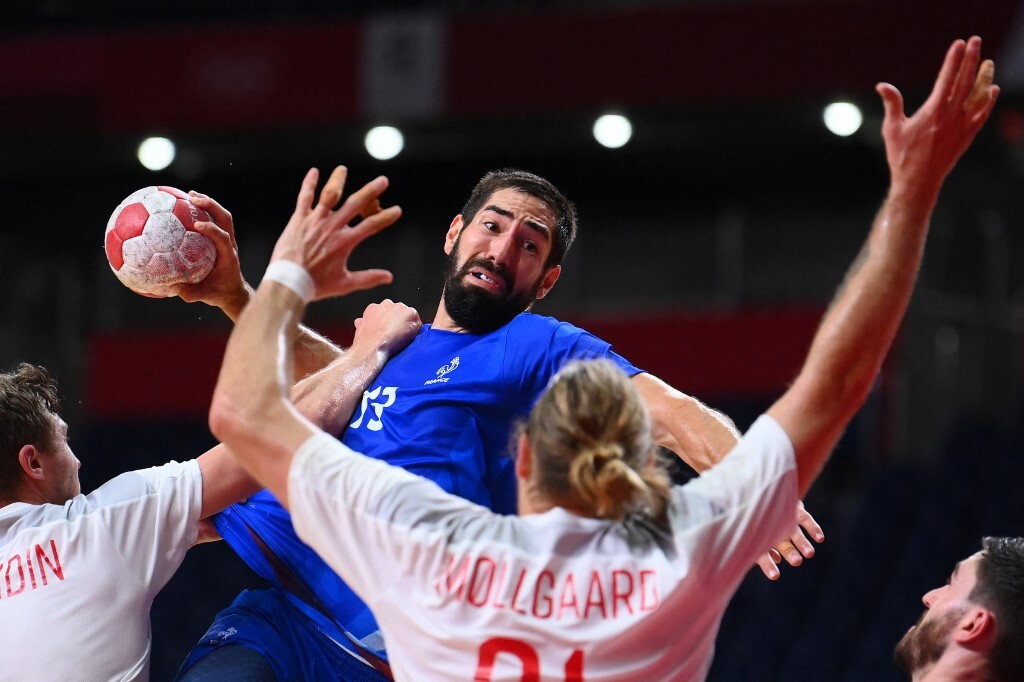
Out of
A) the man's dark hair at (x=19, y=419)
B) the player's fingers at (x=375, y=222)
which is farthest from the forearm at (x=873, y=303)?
the man's dark hair at (x=19, y=419)

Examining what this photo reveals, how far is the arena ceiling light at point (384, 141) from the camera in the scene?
46.0 feet

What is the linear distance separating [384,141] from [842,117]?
15.6 feet

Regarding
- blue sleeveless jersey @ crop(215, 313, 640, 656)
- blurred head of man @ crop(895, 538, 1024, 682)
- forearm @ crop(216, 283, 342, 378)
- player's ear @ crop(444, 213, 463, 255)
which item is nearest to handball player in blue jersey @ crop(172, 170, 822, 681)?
blue sleeveless jersey @ crop(215, 313, 640, 656)

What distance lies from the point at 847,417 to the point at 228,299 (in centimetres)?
229

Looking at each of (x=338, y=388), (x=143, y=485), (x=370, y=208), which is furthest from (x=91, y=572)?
(x=370, y=208)

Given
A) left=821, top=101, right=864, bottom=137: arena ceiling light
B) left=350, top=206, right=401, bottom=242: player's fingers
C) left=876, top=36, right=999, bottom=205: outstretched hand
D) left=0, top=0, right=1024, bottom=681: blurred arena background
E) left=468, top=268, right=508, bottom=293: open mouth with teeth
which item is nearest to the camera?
left=876, top=36, right=999, bottom=205: outstretched hand

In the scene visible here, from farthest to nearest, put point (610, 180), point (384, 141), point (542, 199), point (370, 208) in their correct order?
1. point (610, 180)
2. point (384, 141)
3. point (542, 199)
4. point (370, 208)

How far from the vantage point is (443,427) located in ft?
13.8

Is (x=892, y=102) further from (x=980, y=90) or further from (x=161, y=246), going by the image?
(x=161, y=246)

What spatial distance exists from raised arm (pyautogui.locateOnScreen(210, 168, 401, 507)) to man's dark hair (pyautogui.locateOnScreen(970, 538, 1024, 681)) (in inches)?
73.1

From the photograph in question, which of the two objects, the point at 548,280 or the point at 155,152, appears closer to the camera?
the point at 548,280

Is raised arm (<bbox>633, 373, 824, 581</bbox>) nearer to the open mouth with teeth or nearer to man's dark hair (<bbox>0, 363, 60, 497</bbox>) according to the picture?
the open mouth with teeth

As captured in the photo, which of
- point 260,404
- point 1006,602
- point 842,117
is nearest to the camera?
point 260,404

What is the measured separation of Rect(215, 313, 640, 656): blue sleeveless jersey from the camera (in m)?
4.14
